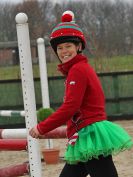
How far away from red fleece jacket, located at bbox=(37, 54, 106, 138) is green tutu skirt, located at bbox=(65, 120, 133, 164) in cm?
5

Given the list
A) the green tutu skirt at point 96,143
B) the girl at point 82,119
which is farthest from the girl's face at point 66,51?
the green tutu skirt at point 96,143

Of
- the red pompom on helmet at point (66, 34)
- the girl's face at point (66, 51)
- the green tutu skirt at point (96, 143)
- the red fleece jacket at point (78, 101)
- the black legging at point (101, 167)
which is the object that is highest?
the red pompom on helmet at point (66, 34)

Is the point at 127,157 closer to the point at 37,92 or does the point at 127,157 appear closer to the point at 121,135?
the point at 121,135

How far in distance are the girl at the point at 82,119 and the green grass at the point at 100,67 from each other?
11135 mm

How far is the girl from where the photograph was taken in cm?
278

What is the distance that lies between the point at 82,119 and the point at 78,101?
0.50 feet

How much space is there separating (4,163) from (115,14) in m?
10.9

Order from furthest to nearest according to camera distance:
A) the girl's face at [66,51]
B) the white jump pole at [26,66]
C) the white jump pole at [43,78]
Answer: the white jump pole at [43,78] → the white jump pole at [26,66] → the girl's face at [66,51]

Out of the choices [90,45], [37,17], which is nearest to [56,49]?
[37,17]

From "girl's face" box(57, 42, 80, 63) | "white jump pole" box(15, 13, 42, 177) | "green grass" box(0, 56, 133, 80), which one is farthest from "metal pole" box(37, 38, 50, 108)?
"green grass" box(0, 56, 133, 80)

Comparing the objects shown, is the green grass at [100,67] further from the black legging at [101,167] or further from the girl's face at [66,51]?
the black legging at [101,167]

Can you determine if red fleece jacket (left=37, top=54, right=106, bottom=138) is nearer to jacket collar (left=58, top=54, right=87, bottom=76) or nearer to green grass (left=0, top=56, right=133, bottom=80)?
jacket collar (left=58, top=54, right=87, bottom=76)

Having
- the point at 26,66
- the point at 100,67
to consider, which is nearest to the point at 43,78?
the point at 26,66

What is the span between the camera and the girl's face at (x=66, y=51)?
2879mm
